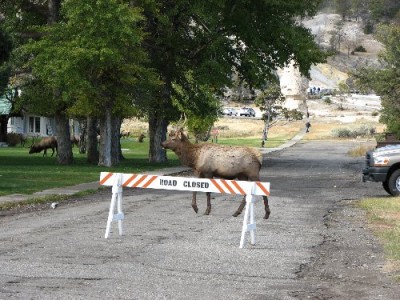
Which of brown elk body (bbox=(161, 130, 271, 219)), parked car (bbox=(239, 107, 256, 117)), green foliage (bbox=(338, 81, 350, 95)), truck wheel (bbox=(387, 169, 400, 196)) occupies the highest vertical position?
green foliage (bbox=(338, 81, 350, 95))

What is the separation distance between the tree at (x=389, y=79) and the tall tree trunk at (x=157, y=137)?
22.7 meters

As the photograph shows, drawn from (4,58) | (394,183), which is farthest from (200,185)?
(4,58)

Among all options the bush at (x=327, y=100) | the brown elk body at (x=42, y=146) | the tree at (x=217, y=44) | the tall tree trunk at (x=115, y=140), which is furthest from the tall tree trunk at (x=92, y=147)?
the bush at (x=327, y=100)

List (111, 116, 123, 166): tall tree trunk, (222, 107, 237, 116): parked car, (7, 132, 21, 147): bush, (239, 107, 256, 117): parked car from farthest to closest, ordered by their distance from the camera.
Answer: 1. (222, 107, 237, 116): parked car
2. (239, 107, 256, 117): parked car
3. (7, 132, 21, 147): bush
4. (111, 116, 123, 166): tall tree trunk

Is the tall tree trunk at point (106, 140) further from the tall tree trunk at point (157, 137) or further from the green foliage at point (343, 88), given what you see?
the green foliage at point (343, 88)

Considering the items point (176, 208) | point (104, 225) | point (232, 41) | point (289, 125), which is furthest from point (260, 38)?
point (289, 125)

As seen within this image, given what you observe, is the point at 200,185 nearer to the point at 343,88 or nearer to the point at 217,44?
the point at 217,44

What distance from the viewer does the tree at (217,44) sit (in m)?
49.8

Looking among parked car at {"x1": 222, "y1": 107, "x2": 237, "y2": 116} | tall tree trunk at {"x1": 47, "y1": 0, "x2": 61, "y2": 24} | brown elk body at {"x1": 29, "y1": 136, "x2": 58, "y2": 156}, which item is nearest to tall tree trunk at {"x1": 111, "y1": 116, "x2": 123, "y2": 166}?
tall tree trunk at {"x1": 47, "y1": 0, "x2": 61, "y2": 24}

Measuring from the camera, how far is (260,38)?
5150cm

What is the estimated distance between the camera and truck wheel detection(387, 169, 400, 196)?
2823 cm

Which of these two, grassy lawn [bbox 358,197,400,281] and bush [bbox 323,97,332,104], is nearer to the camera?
grassy lawn [bbox 358,197,400,281]

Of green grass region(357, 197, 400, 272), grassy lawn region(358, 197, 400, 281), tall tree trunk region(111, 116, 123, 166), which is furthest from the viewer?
tall tree trunk region(111, 116, 123, 166)

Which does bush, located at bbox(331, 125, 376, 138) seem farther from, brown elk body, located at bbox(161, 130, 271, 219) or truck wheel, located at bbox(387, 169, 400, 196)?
brown elk body, located at bbox(161, 130, 271, 219)
